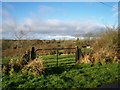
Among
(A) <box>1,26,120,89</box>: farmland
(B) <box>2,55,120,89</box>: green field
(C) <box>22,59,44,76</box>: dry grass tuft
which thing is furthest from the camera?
(C) <box>22,59,44,76</box>: dry grass tuft

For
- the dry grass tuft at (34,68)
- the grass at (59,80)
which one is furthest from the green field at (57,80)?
the dry grass tuft at (34,68)

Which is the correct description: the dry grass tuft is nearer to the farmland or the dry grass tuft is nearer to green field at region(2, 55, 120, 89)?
the farmland

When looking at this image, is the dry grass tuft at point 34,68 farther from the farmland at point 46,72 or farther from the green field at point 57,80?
the green field at point 57,80

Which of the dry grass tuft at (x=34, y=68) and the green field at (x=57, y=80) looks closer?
the green field at (x=57, y=80)

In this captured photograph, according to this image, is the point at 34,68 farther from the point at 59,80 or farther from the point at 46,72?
the point at 59,80

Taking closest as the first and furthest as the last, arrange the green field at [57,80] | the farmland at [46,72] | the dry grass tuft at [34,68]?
1. the green field at [57,80]
2. the farmland at [46,72]
3. the dry grass tuft at [34,68]

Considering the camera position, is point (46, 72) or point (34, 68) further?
point (46, 72)

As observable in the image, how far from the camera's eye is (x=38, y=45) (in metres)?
21.6

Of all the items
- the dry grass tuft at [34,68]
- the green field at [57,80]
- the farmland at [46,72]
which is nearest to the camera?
the green field at [57,80]

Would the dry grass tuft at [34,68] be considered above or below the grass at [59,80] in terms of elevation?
above

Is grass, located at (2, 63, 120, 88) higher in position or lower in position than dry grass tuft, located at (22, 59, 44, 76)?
lower

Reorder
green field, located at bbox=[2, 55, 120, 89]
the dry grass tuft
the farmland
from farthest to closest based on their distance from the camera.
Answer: the dry grass tuft
the farmland
green field, located at bbox=[2, 55, 120, 89]

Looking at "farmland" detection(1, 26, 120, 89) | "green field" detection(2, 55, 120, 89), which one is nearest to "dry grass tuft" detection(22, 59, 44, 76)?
"farmland" detection(1, 26, 120, 89)

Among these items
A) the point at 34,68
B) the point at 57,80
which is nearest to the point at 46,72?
the point at 34,68
